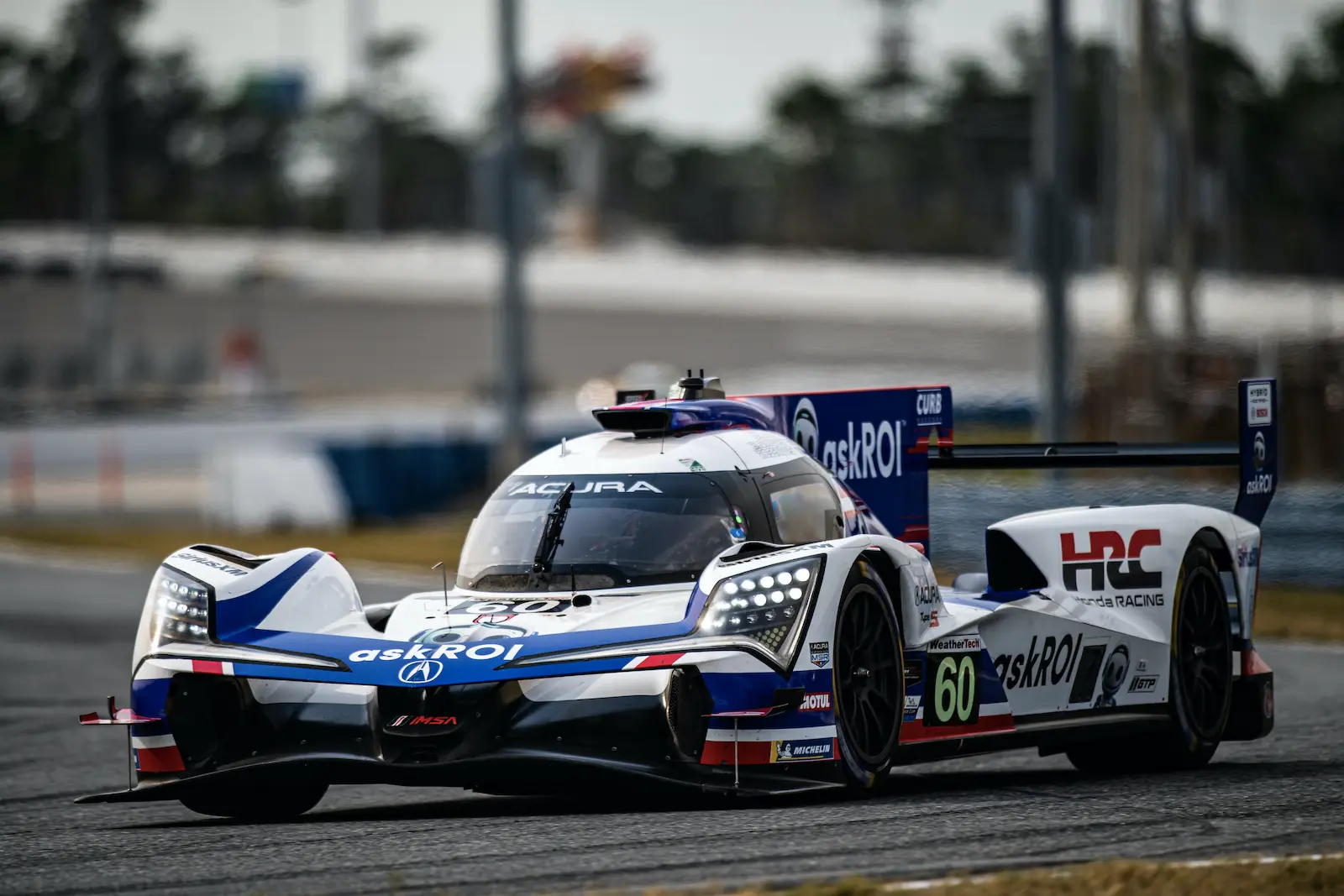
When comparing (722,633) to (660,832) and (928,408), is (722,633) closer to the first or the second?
(660,832)

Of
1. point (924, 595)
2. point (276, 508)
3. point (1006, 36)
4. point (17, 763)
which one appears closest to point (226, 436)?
point (276, 508)

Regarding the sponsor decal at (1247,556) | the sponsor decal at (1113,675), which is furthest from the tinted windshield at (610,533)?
the sponsor decal at (1247,556)

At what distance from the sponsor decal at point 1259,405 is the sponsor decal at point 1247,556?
532 millimetres

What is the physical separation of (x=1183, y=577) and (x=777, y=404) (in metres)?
1.81

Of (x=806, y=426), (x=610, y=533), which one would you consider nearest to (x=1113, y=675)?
(x=806, y=426)

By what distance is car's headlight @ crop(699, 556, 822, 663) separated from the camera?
24.6 ft

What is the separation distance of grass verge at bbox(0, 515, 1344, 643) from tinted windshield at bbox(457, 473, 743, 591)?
33.5ft

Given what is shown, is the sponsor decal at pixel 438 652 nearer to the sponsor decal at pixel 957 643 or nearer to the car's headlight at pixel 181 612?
the car's headlight at pixel 181 612

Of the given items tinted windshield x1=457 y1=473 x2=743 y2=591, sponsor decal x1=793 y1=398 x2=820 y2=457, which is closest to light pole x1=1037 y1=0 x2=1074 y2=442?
sponsor decal x1=793 y1=398 x2=820 y2=457

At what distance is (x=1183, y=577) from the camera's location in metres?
9.63

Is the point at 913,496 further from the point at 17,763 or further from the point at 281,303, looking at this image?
the point at 281,303

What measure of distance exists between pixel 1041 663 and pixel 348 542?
1855 cm

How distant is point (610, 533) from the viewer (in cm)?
845

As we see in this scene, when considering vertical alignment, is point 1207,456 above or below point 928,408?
below
